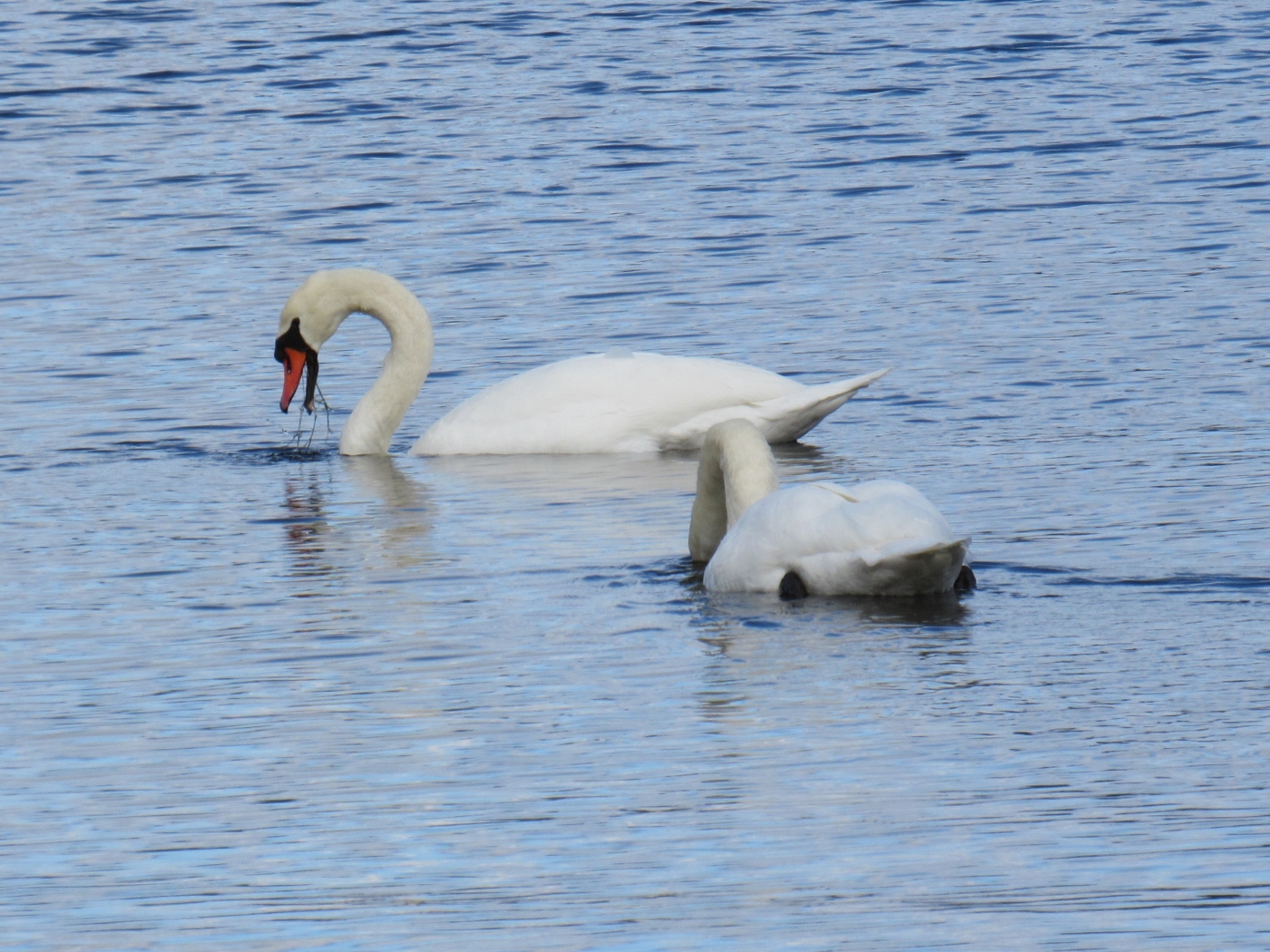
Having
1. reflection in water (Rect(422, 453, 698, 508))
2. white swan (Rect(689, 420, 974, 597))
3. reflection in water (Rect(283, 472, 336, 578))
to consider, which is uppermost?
white swan (Rect(689, 420, 974, 597))

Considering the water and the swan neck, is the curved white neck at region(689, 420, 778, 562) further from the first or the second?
the swan neck

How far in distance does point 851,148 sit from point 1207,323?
6.88 meters

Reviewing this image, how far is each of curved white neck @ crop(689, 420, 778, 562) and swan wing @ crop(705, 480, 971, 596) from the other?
51cm

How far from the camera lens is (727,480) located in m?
9.13

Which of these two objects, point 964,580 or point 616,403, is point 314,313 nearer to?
point 616,403

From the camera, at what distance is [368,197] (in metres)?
19.1

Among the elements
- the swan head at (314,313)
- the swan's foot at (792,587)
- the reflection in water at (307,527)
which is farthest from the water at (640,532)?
the swan head at (314,313)

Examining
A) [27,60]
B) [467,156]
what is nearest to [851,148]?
[467,156]

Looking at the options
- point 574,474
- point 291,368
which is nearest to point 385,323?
point 291,368

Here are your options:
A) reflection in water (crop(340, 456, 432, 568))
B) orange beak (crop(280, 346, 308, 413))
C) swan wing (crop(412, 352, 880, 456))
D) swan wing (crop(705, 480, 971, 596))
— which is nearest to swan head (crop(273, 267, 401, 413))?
Result: orange beak (crop(280, 346, 308, 413))

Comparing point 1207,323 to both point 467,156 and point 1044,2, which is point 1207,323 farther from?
point 1044,2

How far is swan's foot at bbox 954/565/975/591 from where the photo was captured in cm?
833

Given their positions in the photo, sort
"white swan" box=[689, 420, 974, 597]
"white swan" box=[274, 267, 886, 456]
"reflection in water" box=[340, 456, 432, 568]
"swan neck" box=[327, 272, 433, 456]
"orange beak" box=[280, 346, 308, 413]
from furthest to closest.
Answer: "orange beak" box=[280, 346, 308, 413], "swan neck" box=[327, 272, 433, 456], "white swan" box=[274, 267, 886, 456], "reflection in water" box=[340, 456, 432, 568], "white swan" box=[689, 420, 974, 597]

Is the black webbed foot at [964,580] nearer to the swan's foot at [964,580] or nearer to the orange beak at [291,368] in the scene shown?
the swan's foot at [964,580]
